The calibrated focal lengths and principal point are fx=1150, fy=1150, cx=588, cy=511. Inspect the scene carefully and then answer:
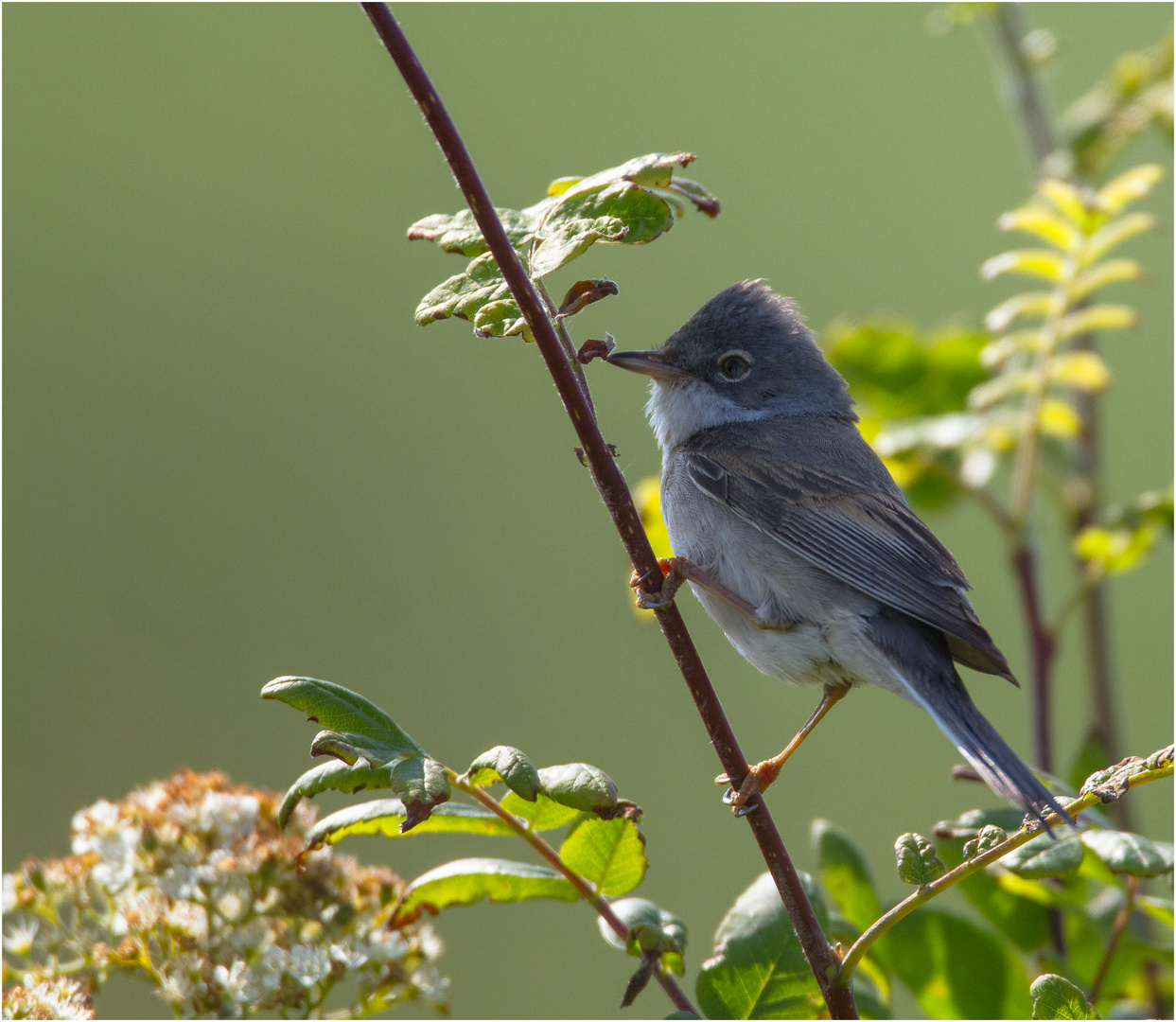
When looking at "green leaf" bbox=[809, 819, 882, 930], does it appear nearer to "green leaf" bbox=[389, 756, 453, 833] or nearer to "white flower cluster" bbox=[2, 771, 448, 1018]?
"white flower cluster" bbox=[2, 771, 448, 1018]

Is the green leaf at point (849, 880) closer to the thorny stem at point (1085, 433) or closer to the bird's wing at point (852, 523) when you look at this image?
the bird's wing at point (852, 523)

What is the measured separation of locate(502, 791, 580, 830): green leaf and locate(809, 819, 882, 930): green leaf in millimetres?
497

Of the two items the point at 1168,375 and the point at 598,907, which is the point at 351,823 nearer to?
the point at 598,907

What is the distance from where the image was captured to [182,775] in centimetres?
173

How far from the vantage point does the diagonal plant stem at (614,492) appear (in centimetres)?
129

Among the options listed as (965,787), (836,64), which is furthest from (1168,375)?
(836,64)

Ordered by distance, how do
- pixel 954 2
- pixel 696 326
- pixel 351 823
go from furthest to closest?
pixel 696 326 → pixel 954 2 → pixel 351 823

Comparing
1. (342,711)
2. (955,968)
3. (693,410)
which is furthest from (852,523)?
(342,711)

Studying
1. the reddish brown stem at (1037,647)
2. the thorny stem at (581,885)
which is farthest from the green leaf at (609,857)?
the reddish brown stem at (1037,647)

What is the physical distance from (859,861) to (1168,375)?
4.80 m

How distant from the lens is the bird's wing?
7.90 ft

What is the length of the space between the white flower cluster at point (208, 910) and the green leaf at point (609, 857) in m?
0.25

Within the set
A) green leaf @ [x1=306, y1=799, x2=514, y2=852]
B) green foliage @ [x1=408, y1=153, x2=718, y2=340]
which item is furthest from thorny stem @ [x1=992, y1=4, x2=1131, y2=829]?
green foliage @ [x1=408, y1=153, x2=718, y2=340]

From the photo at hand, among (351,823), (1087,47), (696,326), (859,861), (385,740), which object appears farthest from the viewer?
(1087,47)
